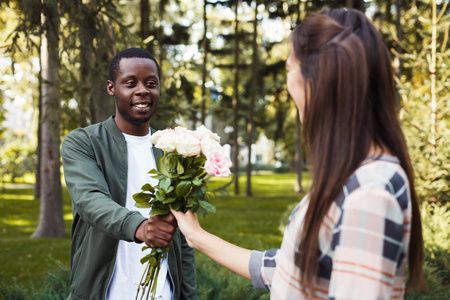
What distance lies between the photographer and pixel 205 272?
18.6ft

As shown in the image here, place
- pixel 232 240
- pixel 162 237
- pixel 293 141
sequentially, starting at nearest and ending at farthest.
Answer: pixel 162 237 < pixel 232 240 < pixel 293 141

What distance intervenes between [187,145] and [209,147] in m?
0.11

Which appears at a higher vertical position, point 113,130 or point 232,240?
point 113,130

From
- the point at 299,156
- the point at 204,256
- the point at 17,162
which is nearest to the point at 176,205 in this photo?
the point at 204,256

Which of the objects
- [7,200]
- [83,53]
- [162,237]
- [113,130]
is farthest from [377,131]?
[7,200]

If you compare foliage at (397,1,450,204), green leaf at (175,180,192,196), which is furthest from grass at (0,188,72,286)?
foliage at (397,1,450,204)

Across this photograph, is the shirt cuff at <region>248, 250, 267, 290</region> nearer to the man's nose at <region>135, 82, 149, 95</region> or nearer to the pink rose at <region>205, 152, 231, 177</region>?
the pink rose at <region>205, 152, 231, 177</region>

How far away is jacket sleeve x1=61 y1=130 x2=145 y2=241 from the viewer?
232 cm

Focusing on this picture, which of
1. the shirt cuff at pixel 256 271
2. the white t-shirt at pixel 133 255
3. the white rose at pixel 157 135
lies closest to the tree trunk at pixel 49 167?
the white t-shirt at pixel 133 255

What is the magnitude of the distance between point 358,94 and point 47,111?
8677 mm

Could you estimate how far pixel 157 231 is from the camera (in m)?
2.26

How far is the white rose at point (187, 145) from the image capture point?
7.37 feet

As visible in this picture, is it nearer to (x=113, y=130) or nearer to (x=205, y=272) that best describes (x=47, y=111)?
(x=205, y=272)

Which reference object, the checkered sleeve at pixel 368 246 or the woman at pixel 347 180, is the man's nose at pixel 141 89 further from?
the checkered sleeve at pixel 368 246
